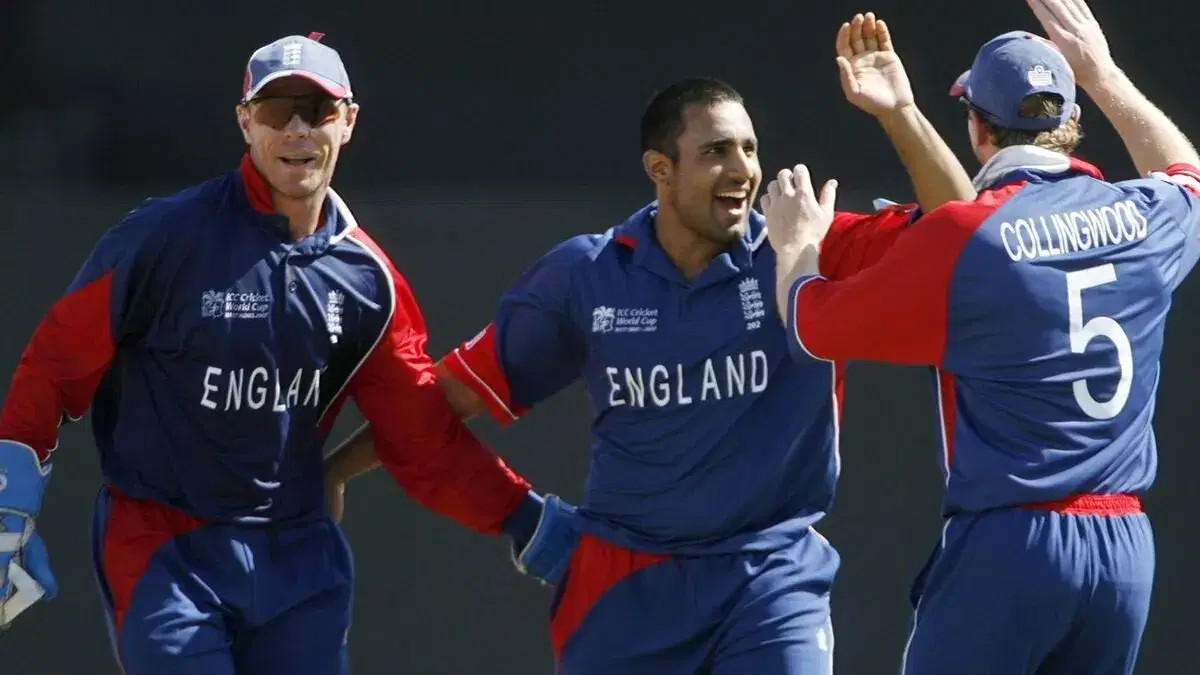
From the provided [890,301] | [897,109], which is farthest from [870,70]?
[890,301]

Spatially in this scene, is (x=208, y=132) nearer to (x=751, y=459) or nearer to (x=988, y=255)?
(x=751, y=459)

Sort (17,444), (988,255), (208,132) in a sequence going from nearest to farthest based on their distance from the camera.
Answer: (988,255) → (17,444) → (208,132)

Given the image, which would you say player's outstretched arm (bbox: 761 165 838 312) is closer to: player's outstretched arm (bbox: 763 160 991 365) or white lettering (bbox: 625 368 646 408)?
player's outstretched arm (bbox: 763 160 991 365)

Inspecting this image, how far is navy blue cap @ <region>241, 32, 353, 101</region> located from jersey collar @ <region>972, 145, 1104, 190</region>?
135 centimetres

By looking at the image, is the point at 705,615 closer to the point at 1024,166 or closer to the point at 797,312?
the point at 797,312

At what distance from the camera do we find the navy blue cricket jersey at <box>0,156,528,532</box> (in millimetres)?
4047

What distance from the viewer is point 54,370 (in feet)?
13.3

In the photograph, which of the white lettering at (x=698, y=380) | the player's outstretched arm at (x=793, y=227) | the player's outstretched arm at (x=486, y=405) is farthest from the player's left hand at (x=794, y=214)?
the player's outstretched arm at (x=486, y=405)

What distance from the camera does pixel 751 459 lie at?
404 centimetres

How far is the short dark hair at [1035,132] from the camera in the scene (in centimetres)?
391

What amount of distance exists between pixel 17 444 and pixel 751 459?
1.47m

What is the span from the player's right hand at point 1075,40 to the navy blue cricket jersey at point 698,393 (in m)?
0.46

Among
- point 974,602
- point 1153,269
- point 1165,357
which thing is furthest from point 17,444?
point 1165,357

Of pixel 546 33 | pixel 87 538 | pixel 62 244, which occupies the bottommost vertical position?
pixel 87 538
